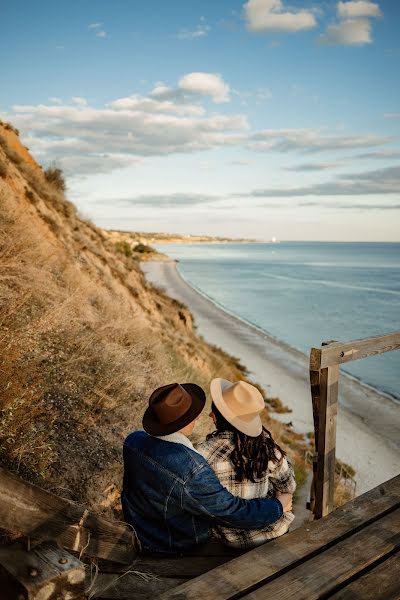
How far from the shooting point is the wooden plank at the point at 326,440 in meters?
3.66

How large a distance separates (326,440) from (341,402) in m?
16.1

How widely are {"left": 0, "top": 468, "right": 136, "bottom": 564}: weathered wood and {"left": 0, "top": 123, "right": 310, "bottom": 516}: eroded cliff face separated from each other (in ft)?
3.79

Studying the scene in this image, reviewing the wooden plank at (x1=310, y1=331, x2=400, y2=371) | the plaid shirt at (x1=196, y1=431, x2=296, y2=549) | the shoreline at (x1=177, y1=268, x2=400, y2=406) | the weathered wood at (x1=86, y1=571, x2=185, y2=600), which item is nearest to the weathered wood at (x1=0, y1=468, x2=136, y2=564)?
the weathered wood at (x1=86, y1=571, x2=185, y2=600)

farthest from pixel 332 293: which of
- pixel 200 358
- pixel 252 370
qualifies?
pixel 200 358

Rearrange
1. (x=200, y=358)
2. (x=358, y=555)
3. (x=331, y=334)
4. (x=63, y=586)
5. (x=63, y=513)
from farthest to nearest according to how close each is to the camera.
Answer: (x=331, y=334) < (x=200, y=358) < (x=358, y=555) < (x=63, y=513) < (x=63, y=586)

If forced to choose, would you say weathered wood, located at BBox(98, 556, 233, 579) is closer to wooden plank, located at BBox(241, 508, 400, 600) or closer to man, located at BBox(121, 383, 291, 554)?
man, located at BBox(121, 383, 291, 554)

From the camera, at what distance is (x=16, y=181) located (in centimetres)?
1228

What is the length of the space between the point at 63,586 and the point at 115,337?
6475mm

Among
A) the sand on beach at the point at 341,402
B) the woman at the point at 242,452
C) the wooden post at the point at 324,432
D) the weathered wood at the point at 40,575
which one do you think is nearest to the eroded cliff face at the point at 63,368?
the woman at the point at 242,452

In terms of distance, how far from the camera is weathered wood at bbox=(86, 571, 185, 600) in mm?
2484

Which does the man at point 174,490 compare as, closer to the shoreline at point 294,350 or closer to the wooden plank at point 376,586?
the wooden plank at point 376,586

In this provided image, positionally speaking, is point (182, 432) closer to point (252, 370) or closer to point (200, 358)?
point (200, 358)

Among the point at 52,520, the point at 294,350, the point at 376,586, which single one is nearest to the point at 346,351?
the point at 376,586

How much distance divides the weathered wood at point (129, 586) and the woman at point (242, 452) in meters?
0.50
